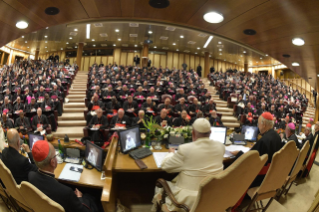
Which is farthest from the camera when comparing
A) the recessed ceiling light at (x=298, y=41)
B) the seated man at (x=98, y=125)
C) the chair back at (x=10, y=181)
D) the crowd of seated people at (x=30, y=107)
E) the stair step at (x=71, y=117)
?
the stair step at (x=71, y=117)

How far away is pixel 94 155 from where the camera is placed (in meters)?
2.19

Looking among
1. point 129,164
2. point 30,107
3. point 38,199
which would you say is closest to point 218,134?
point 129,164

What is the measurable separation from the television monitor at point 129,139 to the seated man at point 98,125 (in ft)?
7.69

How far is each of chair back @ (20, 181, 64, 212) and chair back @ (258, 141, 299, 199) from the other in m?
1.87

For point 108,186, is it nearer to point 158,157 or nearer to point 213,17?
point 158,157

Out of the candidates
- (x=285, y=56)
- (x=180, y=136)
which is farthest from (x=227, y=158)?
(x=285, y=56)

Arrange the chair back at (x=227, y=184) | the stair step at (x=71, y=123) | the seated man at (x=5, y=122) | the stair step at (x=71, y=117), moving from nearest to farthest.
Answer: the chair back at (x=227, y=184) < the seated man at (x=5, y=122) < the stair step at (x=71, y=123) < the stair step at (x=71, y=117)

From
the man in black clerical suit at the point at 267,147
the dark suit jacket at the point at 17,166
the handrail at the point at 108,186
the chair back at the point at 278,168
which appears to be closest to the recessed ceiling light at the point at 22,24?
the dark suit jacket at the point at 17,166

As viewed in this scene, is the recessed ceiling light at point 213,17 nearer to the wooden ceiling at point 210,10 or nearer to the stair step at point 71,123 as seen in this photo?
the wooden ceiling at point 210,10

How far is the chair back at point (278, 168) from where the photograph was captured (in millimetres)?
1766

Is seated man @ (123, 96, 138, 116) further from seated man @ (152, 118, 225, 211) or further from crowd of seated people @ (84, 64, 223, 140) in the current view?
seated man @ (152, 118, 225, 211)

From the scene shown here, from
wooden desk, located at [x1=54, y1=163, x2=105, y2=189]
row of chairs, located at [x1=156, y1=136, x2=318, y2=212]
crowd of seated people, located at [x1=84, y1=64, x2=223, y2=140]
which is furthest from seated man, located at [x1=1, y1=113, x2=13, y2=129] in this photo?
row of chairs, located at [x1=156, y1=136, x2=318, y2=212]

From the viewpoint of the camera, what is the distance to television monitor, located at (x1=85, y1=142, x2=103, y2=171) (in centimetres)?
211

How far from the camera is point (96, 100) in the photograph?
616 cm
